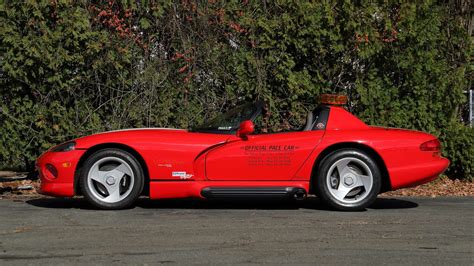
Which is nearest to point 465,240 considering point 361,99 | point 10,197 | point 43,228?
point 43,228

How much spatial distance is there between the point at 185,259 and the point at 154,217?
2.08 m

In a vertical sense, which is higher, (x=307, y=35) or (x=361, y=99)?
(x=307, y=35)

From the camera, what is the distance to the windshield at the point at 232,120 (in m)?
8.28

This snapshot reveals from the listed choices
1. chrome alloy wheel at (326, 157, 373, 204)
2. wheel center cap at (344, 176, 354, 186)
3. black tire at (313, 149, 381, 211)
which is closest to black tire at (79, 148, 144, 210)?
black tire at (313, 149, 381, 211)

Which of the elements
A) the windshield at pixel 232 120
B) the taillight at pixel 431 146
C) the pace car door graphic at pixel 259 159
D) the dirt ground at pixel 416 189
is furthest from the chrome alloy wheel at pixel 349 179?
the dirt ground at pixel 416 189

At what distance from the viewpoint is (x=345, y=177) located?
814 centimetres

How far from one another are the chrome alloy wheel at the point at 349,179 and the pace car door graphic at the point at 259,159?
372 millimetres

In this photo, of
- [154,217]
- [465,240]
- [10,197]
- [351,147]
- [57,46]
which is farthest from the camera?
[57,46]

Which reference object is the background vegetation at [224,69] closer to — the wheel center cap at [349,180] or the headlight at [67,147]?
the headlight at [67,147]

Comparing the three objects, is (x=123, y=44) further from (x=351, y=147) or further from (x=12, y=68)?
(x=351, y=147)

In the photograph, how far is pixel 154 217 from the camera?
24.9 feet

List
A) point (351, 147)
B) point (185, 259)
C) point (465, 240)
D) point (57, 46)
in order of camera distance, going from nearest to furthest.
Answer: point (185, 259)
point (465, 240)
point (351, 147)
point (57, 46)

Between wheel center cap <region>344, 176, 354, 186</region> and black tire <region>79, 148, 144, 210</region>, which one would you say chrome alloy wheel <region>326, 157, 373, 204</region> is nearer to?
wheel center cap <region>344, 176, 354, 186</region>

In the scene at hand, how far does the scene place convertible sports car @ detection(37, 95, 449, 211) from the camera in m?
8.01
